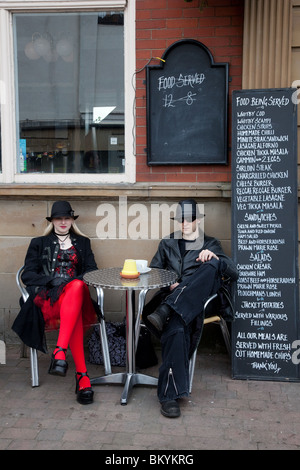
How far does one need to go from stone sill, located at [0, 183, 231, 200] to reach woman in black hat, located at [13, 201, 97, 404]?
0.29m

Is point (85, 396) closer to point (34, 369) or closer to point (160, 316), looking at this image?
point (34, 369)

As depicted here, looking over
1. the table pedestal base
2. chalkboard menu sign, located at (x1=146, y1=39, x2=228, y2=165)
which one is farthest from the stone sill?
the table pedestal base

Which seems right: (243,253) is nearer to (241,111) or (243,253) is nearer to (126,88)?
(241,111)

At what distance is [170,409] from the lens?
135 inches

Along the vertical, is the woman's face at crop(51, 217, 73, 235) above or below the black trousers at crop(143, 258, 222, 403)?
above

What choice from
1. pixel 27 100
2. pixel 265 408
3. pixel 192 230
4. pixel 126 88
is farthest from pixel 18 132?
pixel 265 408

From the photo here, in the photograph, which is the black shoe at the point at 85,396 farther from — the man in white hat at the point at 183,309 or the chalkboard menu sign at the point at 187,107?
the chalkboard menu sign at the point at 187,107

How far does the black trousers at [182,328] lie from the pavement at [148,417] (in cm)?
20

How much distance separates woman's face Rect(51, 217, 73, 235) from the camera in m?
4.33

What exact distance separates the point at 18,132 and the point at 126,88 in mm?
1150

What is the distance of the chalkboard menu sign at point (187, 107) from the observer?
177 inches

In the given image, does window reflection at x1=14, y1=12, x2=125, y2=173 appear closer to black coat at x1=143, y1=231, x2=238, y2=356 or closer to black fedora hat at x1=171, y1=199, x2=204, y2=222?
black fedora hat at x1=171, y1=199, x2=204, y2=222

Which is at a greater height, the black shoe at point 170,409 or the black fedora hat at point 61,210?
the black fedora hat at point 61,210

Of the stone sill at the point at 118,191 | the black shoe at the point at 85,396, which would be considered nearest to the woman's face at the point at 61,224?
the stone sill at the point at 118,191
